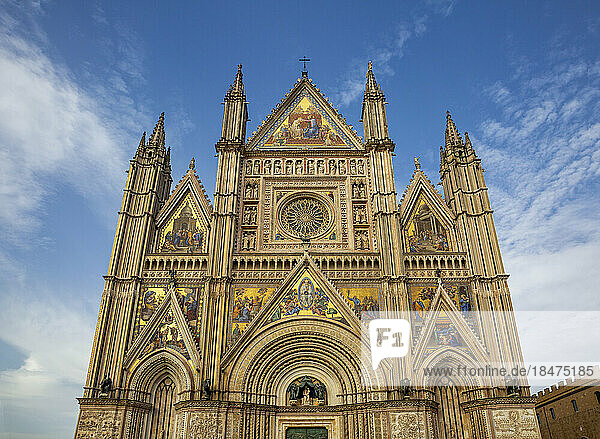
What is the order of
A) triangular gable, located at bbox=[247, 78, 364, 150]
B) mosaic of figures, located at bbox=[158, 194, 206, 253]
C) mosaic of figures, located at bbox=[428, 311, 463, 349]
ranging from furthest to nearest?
triangular gable, located at bbox=[247, 78, 364, 150] < mosaic of figures, located at bbox=[158, 194, 206, 253] < mosaic of figures, located at bbox=[428, 311, 463, 349]

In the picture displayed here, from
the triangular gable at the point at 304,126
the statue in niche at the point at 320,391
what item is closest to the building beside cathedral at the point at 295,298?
the statue in niche at the point at 320,391

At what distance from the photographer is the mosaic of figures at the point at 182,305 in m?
20.4

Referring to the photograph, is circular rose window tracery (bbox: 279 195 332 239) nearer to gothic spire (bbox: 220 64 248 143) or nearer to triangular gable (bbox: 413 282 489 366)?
gothic spire (bbox: 220 64 248 143)

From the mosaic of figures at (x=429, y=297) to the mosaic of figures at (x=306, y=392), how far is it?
545cm

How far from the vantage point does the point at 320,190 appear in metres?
24.3

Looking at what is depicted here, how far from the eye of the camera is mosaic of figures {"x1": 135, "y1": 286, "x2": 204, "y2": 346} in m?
20.4

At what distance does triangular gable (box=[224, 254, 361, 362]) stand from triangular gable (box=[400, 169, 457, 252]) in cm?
460

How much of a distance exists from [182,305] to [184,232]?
160 inches

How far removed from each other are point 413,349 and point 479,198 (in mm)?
8735

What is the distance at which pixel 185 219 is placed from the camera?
23.4 metres

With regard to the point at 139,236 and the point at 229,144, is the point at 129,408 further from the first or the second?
the point at 229,144

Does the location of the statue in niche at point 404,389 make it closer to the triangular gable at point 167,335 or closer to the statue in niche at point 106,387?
the triangular gable at point 167,335

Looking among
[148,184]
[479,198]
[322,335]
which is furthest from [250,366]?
[479,198]

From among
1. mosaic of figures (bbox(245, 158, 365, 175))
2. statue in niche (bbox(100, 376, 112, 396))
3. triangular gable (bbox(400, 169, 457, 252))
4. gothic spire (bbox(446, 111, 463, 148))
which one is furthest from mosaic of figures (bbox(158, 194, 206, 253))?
gothic spire (bbox(446, 111, 463, 148))
